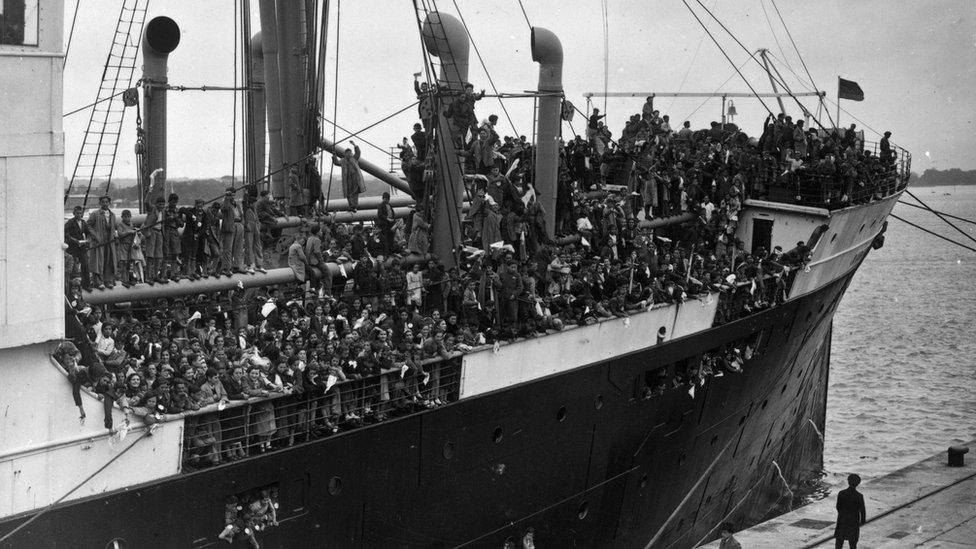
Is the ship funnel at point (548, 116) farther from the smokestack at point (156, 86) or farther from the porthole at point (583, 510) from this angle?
the smokestack at point (156, 86)

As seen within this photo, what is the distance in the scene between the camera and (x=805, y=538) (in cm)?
1652

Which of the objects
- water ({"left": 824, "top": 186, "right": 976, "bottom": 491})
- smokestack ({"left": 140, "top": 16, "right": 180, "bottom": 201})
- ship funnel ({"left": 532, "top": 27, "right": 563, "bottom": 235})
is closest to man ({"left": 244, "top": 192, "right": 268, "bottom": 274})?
smokestack ({"left": 140, "top": 16, "right": 180, "bottom": 201})

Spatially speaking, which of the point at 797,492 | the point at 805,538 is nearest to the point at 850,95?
the point at 797,492

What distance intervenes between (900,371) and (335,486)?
1654 inches

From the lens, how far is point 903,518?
17328 millimetres

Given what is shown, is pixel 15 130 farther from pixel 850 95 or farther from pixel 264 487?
pixel 850 95

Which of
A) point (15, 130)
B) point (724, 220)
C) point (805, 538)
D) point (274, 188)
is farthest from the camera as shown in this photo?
point (724, 220)

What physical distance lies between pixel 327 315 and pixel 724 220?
1196 cm

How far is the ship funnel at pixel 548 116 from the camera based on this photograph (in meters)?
19.7

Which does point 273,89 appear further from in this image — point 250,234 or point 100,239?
point 100,239

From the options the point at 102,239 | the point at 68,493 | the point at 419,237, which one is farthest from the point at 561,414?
the point at 68,493

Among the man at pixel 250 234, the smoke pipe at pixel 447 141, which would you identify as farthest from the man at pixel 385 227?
the man at pixel 250 234

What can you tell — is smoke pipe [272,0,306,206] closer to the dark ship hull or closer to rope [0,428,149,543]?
the dark ship hull

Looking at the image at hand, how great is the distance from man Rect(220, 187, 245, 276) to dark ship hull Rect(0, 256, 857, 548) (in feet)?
10.6
